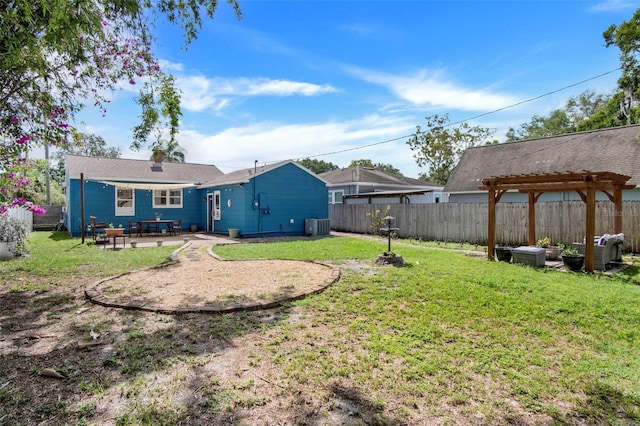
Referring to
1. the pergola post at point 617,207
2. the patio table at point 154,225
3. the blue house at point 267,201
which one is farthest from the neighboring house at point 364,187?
the pergola post at point 617,207

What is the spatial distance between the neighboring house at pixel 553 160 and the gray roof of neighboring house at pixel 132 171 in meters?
15.0

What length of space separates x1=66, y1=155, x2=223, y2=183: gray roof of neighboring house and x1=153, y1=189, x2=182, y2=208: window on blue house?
0.70 meters

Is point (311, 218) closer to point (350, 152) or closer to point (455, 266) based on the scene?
point (350, 152)

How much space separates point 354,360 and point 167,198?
55.7 feet

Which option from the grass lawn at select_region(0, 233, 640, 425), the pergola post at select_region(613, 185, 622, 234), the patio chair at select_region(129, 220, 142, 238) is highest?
the pergola post at select_region(613, 185, 622, 234)

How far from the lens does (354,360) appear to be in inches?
129

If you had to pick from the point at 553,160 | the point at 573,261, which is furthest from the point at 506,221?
the point at 553,160

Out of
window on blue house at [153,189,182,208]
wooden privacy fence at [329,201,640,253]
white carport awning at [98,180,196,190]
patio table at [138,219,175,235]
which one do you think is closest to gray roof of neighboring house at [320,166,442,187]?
wooden privacy fence at [329,201,640,253]

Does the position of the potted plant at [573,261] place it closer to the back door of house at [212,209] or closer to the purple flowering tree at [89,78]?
the purple flowering tree at [89,78]

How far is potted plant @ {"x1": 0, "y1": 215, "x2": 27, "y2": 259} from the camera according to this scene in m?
9.07

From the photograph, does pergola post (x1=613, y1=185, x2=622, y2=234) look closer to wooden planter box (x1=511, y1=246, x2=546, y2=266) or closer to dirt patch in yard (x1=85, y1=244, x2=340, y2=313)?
wooden planter box (x1=511, y1=246, x2=546, y2=266)

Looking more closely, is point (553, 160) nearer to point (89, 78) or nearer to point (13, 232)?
point (89, 78)

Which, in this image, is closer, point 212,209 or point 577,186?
point 577,186

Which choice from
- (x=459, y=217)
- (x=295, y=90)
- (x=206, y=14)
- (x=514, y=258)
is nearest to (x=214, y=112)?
(x=295, y=90)
